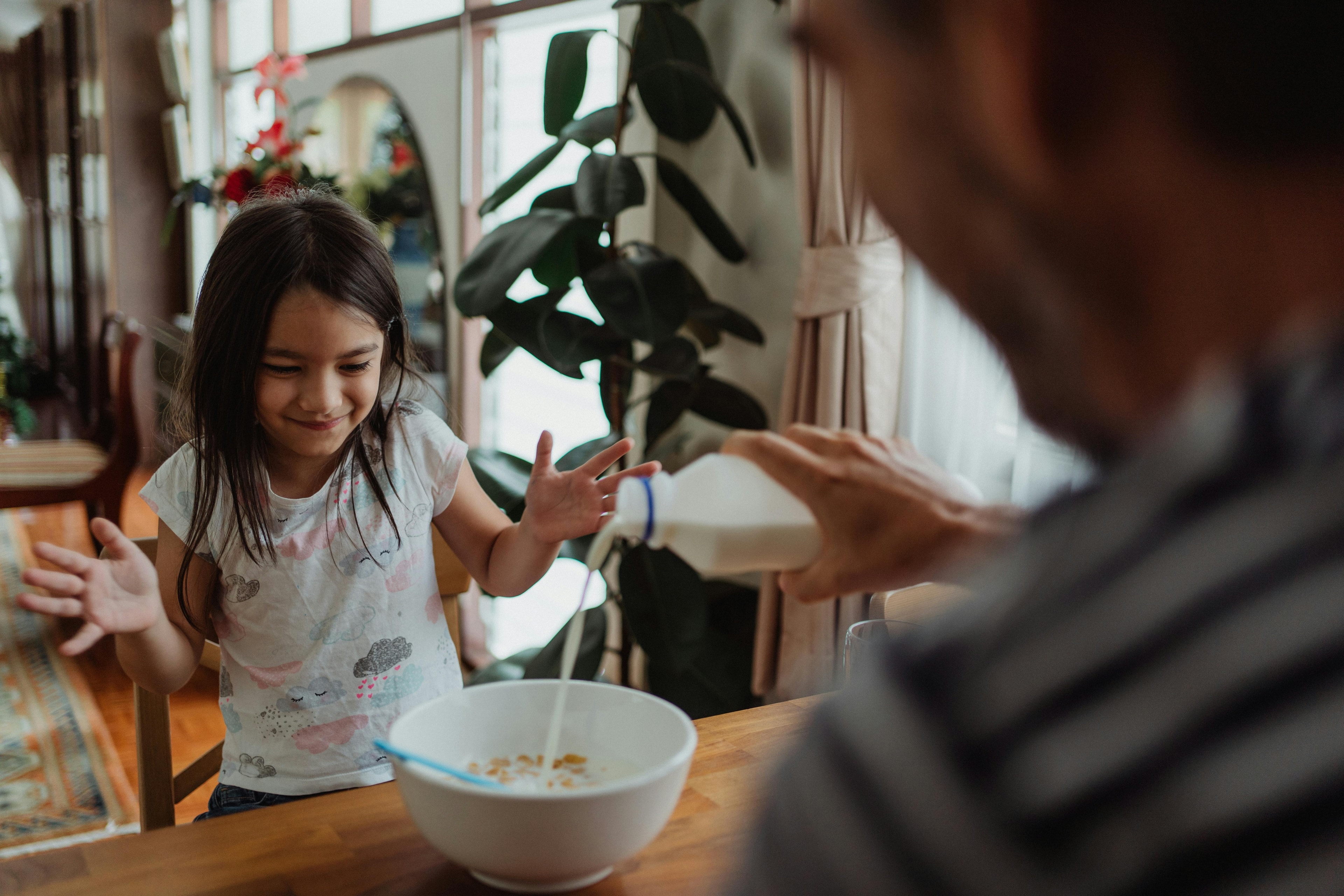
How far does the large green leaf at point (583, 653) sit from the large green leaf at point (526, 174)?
2.72 feet

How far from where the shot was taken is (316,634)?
4.01 feet

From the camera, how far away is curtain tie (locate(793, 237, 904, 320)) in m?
1.86

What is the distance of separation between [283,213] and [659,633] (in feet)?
3.65

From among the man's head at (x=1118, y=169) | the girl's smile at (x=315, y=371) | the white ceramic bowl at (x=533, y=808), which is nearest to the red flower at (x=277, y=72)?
the girl's smile at (x=315, y=371)

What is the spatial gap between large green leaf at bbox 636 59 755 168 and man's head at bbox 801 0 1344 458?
5.93 feet

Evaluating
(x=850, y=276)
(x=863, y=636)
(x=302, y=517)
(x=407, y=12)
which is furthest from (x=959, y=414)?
(x=407, y=12)

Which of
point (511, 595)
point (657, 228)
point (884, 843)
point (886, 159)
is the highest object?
point (657, 228)

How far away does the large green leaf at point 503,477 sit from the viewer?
6.35 feet

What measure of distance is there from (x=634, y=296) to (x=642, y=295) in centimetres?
2

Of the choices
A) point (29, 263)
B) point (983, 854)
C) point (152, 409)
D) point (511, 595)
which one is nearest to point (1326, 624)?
point (983, 854)

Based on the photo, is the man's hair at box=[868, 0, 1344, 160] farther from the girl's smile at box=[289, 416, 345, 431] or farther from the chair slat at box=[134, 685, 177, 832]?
the chair slat at box=[134, 685, 177, 832]

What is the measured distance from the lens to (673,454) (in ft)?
7.80

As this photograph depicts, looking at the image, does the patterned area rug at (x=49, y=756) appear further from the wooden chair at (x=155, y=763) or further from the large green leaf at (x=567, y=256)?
the large green leaf at (x=567, y=256)

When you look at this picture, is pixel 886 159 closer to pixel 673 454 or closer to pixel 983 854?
pixel 983 854
